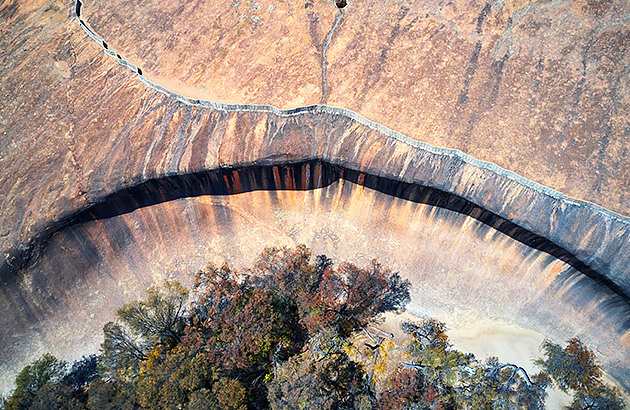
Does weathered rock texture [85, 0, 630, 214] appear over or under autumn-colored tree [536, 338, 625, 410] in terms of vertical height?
over

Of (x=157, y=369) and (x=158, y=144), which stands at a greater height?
(x=158, y=144)

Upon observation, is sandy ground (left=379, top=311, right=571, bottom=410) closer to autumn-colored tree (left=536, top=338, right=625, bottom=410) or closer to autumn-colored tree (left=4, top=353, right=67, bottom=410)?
autumn-colored tree (left=536, top=338, right=625, bottom=410)

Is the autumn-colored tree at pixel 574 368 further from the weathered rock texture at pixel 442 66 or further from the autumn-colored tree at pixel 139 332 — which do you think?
the autumn-colored tree at pixel 139 332

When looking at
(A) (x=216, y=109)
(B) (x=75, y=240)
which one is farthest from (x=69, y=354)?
(A) (x=216, y=109)

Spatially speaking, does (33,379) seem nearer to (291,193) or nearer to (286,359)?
(286,359)

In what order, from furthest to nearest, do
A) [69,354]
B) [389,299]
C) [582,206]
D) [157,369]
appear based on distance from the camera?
[389,299], [69,354], [582,206], [157,369]

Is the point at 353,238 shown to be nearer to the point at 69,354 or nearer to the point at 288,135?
the point at 288,135

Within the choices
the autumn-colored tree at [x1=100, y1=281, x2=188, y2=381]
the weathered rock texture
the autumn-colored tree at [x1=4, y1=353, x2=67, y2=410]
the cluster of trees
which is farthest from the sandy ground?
the autumn-colored tree at [x1=4, y1=353, x2=67, y2=410]
